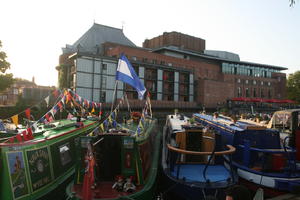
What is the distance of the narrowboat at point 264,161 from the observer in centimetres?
718

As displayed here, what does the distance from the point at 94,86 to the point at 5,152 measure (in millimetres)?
29255

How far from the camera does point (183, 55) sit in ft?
187

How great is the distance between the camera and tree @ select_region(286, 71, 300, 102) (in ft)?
213

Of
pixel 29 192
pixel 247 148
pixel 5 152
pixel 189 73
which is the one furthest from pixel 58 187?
pixel 189 73

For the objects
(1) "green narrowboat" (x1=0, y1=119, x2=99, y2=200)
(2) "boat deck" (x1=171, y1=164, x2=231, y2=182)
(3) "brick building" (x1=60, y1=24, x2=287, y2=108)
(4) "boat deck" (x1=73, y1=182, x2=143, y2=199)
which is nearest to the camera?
(1) "green narrowboat" (x1=0, y1=119, x2=99, y2=200)

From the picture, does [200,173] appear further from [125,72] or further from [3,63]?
[3,63]

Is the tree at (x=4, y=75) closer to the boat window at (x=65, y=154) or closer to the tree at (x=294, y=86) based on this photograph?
the boat window at (x=65, y=154)

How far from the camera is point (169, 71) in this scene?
150 ft

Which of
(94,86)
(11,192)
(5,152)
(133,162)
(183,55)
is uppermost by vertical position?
(183,55)

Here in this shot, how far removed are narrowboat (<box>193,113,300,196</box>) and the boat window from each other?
21.5 ft

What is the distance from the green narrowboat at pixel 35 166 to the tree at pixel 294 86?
7282 centimetres

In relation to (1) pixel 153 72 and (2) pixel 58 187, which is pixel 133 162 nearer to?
(2) pixel 58 187

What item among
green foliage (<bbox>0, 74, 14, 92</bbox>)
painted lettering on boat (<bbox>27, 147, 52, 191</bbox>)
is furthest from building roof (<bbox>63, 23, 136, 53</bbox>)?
painted lettering on boat (<bbox>27, 147, 52, 191</bbox>)

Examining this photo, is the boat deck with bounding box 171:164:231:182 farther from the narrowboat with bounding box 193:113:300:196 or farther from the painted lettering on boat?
the painted lettering on boat
